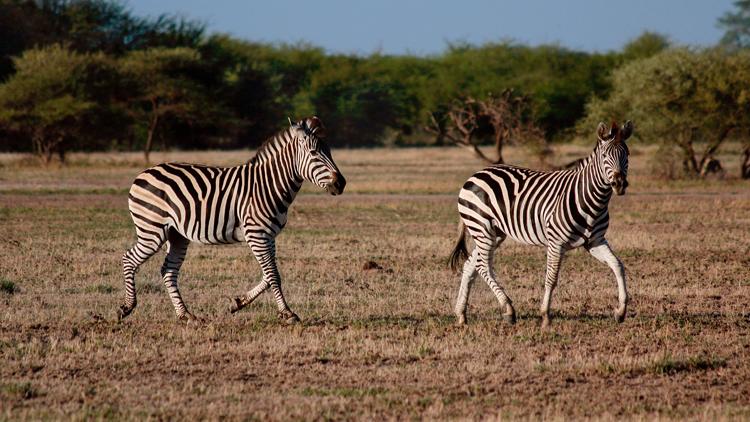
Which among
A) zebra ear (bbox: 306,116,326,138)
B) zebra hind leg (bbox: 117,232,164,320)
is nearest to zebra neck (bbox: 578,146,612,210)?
zebra ear (bbox: 306,116,326,138)

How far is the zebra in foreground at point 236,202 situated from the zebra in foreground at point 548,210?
152cm

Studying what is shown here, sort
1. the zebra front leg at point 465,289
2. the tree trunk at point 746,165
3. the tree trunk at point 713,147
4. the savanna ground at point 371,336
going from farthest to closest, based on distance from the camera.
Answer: the tree trunk at point 746,165 → the tree trunk at point 713,147 → the zebra front leg at point 465,289 → the savanna ground at point 371,336

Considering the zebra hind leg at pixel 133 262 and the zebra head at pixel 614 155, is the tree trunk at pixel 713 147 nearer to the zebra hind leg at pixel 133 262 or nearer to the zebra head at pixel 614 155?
the zebra head at pixel 614 155

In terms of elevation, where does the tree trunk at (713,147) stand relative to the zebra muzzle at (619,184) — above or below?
below

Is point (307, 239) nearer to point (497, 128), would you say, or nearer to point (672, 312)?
point (672, 312)

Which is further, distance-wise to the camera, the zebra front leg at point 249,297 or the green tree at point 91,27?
the green tree at point 91,27

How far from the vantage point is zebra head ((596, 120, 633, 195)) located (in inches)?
388

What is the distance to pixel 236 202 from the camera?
10.6 metres

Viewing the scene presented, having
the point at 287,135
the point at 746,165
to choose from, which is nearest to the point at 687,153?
the point at 746,165

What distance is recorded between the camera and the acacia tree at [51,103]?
44.3 m

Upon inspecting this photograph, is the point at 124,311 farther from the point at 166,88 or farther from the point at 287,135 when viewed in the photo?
the point at 166,88

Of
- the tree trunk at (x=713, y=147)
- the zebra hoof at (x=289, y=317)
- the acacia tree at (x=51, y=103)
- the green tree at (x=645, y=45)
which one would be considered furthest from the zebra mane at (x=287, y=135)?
the green tree at (x=645, y=45)

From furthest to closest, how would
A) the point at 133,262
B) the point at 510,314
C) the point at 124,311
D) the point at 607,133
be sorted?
1. the point at 133,262
2. the point at 124,311
3. the point at 510,314
4. the point at 607,133

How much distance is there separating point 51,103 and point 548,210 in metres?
37.4
